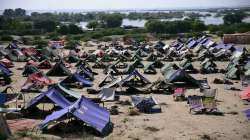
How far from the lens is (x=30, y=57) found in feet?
151

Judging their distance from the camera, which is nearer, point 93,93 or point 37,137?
point 37,137

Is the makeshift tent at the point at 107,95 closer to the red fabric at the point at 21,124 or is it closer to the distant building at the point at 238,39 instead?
the red fabric at the point at 21,124

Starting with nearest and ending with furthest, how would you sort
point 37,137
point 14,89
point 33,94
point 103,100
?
point 37,137
point 103,100
point 33,94
point 14,89

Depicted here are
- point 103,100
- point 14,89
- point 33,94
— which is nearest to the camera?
point 103,100

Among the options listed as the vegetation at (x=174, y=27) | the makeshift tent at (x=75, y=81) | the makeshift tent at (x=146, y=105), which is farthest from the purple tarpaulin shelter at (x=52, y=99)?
the vegetation at (x=174, y=27)

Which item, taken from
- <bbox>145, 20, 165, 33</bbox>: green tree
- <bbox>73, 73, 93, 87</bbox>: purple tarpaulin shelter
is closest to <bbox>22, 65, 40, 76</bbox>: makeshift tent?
<bbox>73, 73, 93, 87</bbox>: purple tarpaulin shelter

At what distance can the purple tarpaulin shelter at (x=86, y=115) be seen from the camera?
57.4 feet

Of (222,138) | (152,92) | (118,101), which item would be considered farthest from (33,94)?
(222,138)

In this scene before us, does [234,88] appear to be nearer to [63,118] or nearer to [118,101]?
[118,101]

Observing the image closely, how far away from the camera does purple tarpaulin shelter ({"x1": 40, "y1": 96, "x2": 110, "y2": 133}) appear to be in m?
17.5

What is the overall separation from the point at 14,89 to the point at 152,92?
32.9 feet

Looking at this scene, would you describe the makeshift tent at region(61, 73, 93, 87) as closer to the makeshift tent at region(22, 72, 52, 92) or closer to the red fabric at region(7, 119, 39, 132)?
the makeshift tent at region(22, 72, 52, 92)

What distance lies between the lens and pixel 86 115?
1792 centimetres

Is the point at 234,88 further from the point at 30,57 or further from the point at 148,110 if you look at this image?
the point at 30,57
